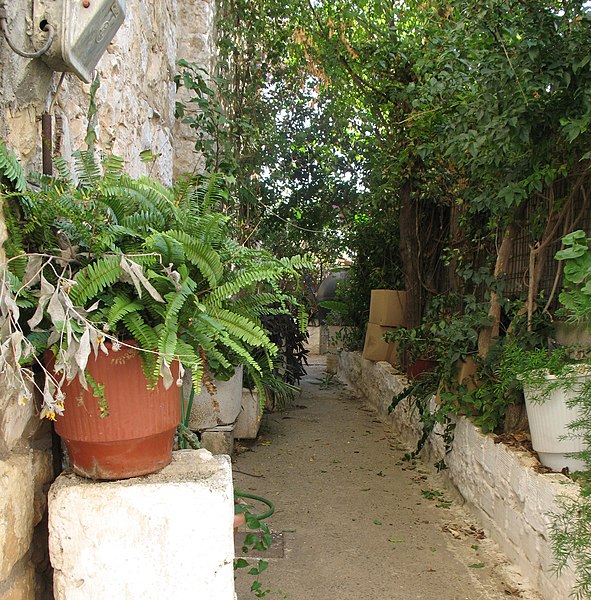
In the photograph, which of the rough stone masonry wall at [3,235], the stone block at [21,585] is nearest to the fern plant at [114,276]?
the rough stone masonry wall at [3,235]

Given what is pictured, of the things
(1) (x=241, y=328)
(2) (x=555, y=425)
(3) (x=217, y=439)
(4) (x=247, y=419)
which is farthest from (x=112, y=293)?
(4) (x=247, y=419)

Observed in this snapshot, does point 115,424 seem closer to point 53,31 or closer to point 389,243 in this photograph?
point 53,31

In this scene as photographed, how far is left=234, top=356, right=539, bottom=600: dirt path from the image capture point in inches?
103

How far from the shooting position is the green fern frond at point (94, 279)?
3.93 feet

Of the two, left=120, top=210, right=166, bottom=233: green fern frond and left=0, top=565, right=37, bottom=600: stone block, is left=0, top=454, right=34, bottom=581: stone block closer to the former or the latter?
left=0, top=565, right=37, bottom=600: stone block

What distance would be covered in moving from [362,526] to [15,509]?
2374 mm

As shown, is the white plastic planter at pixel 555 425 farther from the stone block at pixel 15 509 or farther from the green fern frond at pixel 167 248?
the stone block at pixel 15 509

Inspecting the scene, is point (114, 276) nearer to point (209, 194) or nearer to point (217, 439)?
point (209, 194)

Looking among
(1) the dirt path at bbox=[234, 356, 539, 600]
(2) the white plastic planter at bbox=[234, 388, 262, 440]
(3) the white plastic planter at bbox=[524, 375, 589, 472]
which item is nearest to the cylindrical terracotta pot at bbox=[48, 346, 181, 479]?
(1) the dirt path at bbox=[234, 356, 539, 600]

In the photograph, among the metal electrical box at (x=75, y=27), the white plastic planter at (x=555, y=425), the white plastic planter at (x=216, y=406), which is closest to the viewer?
the metal electrical box at (x=75, y=27)

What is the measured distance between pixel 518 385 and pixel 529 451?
1.09 ft

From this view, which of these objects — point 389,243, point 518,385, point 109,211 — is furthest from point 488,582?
point 389,243

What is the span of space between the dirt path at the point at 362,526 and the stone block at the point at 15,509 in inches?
56.1

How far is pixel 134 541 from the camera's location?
1.29 metres
